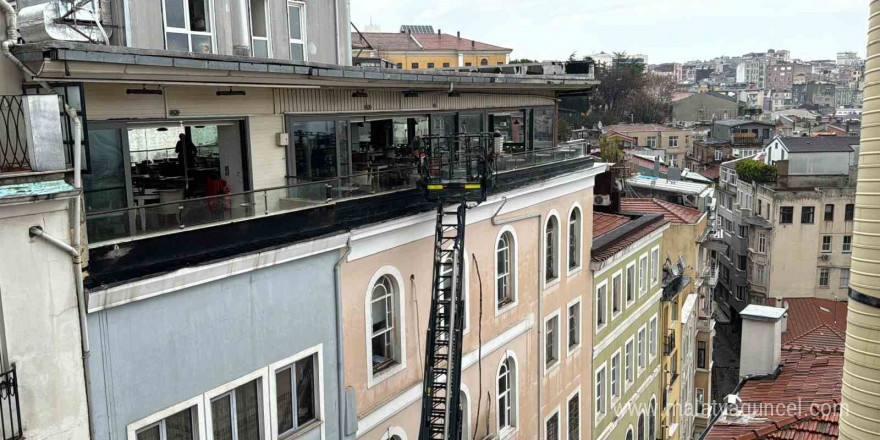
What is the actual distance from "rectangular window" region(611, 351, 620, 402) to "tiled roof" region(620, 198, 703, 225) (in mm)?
7261

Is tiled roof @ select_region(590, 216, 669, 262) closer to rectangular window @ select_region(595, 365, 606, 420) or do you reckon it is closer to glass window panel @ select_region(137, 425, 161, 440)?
rectangular window @ select_region(595, 365, 606, 420)

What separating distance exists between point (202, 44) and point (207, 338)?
5.00 metres

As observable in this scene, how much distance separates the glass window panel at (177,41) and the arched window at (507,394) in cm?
930

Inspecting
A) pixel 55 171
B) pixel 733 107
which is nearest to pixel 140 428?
pixel 55 171

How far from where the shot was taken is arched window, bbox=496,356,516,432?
1716 cm

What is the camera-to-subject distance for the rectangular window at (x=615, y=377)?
24.1 metres

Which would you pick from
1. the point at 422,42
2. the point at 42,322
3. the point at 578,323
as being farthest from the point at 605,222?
the point at 422,42

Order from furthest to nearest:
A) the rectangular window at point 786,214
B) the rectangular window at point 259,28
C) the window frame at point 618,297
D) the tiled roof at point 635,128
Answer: the tiled roof at point 635,128, the rectangular window at point 786,214, the window frame at point 618,297, the rectangular window at point 259,28

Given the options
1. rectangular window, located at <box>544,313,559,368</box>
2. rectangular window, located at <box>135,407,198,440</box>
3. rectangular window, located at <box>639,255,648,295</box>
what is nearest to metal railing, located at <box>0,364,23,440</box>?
rectangular window, located at <box>135,407,198,440</box>

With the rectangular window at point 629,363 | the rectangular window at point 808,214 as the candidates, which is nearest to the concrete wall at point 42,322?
the rectangular window at point 629,363

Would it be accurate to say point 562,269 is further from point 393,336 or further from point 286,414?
point 286,414

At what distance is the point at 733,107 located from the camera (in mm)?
116812

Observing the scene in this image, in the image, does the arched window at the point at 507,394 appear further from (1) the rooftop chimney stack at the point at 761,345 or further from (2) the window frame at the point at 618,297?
(1) the rooftop chimney stack at the point at 761,345

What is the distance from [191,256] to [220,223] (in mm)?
607
